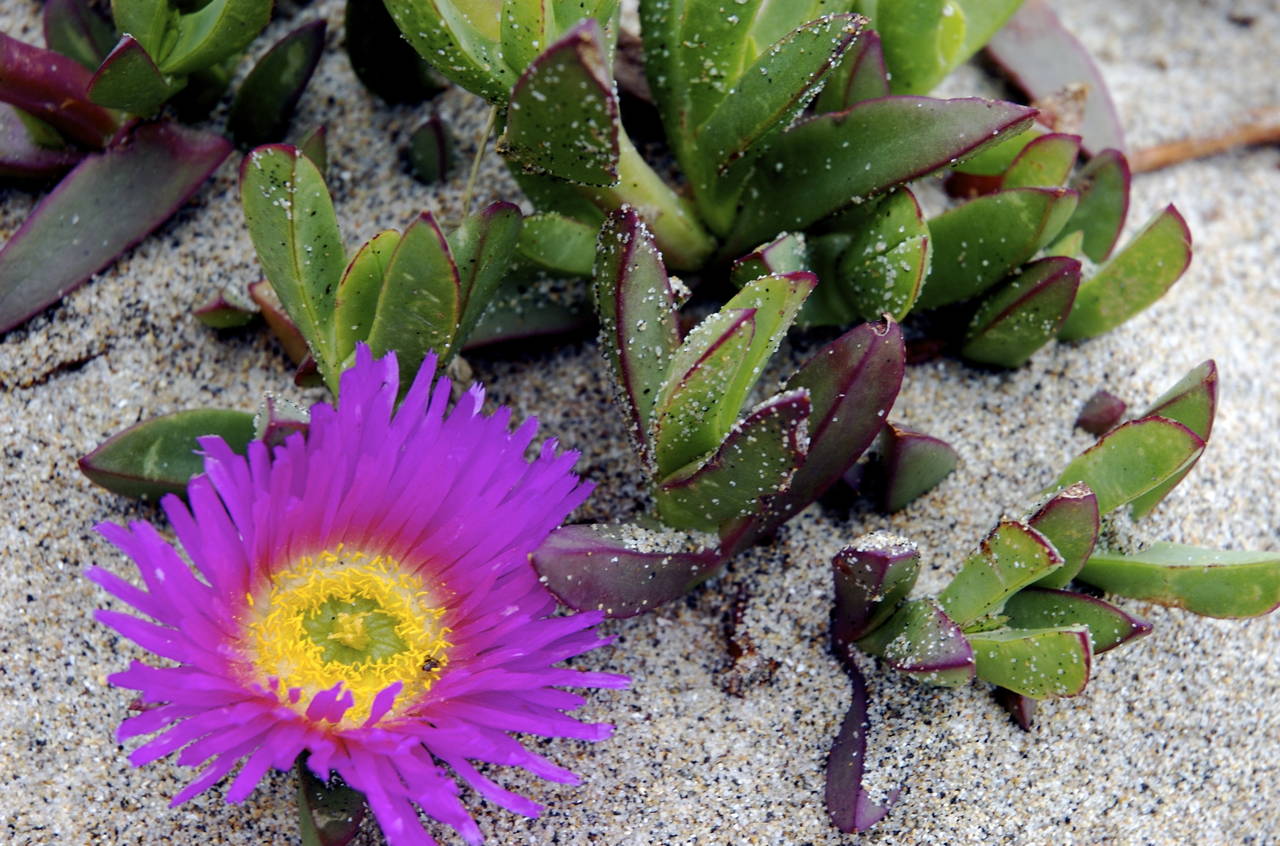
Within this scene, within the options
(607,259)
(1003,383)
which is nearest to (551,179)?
(607,259)

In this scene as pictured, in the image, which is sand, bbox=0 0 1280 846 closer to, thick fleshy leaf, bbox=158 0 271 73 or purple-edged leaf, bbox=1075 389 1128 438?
purple-edged leaf, bbox=1075 389 1128 438

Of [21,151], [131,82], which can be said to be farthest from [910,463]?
[21,151]

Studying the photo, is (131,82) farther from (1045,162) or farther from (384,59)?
(1045,162)

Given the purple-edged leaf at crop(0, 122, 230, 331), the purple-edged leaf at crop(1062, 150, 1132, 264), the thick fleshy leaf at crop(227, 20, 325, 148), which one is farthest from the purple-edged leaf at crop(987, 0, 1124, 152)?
the purple-edged leaf at crop(0, 122, 230, 331)

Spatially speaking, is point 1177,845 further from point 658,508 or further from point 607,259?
point 607,259

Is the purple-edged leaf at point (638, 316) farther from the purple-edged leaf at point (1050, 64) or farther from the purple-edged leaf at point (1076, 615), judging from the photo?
the purple-edged leaf at point (1050, 64)

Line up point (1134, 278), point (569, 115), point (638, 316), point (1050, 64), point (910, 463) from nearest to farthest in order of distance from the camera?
point (569, 115) → point (638, 316) → point (910, 463) → point (1134, 278) → point (1050, 64)
